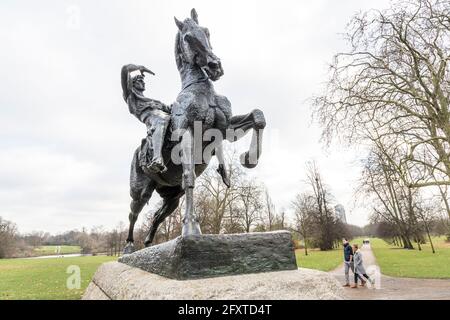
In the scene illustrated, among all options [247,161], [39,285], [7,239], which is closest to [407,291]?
[247,161]

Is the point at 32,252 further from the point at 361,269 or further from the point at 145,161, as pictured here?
the point at 145,161

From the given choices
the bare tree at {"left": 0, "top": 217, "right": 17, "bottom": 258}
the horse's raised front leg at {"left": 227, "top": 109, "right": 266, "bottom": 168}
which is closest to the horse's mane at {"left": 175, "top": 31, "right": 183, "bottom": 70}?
the horse's raised front leg at {"left": 227, "top": 109, "right": 266, "bottom": 168}

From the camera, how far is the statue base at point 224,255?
2.37 m

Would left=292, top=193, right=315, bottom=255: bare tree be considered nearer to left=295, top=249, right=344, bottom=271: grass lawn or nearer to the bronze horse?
left=295, top=249, right=344, bottom=271: grass lawn

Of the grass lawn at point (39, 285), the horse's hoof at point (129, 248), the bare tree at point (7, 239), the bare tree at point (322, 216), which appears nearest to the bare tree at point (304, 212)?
the bare tree at point (322, 216)

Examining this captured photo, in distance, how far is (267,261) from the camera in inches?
103

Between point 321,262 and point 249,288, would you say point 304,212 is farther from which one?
point 249,288

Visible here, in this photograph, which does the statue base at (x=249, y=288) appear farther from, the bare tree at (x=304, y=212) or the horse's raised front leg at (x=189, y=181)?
the bare tree at (x=304, y=212)

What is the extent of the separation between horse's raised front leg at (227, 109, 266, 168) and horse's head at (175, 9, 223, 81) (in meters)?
0.51

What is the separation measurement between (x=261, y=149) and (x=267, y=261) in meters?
1.17

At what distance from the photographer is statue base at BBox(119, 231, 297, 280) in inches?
93.4

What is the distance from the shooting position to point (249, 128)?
3.48 m

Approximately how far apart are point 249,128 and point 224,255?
146 centimetres
